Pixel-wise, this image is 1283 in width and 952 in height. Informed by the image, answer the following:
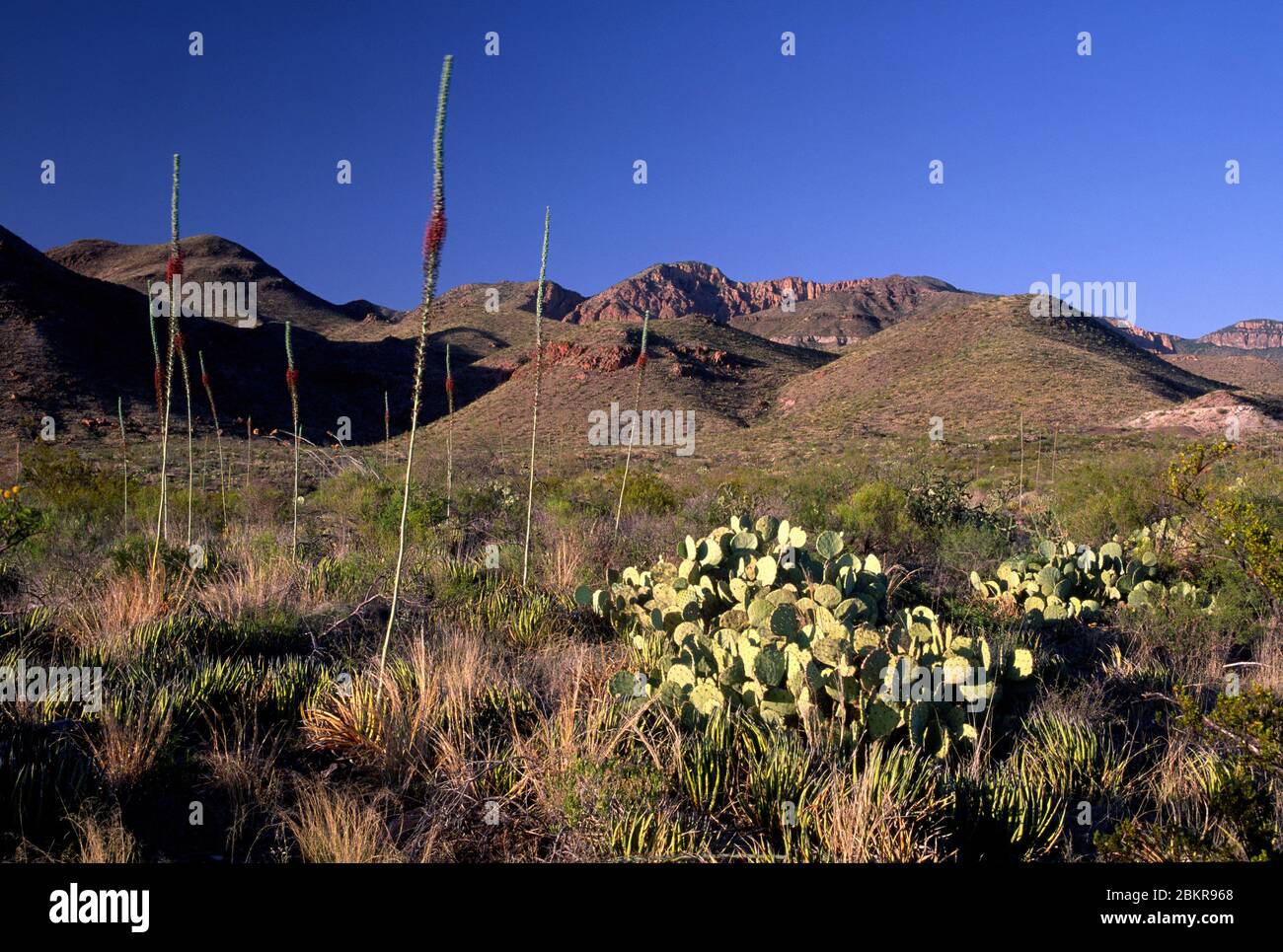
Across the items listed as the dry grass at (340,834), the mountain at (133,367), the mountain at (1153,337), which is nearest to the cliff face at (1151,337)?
the mountain at (1153,337)

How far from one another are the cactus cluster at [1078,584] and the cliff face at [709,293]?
383 ft

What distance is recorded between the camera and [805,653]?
3812mm

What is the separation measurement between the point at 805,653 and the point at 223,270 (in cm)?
9749

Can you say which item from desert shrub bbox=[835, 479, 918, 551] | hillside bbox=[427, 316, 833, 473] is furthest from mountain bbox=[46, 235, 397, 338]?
desert shrub bbox=[835, 479, 918, 551]

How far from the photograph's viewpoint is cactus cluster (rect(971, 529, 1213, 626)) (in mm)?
6254

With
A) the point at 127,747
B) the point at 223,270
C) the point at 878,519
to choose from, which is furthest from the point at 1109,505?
the point at 223,270

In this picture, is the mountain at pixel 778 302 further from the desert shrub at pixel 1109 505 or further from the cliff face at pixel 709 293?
the desert shrub at pixel 1109 505

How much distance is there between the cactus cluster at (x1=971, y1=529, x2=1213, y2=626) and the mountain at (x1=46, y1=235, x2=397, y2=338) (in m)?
80.7

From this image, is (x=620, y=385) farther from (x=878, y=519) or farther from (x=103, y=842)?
(x=103, y=842)

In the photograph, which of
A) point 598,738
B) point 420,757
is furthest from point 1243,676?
point 420,757

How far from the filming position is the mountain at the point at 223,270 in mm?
83250

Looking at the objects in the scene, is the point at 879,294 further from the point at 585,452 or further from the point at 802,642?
the point at 802,642

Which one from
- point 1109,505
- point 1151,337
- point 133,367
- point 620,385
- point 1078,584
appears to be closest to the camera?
point 1078,584

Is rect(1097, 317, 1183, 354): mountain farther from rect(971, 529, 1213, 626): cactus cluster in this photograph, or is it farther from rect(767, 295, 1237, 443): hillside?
rect(971, 529, 1213, 626): cactus cluster
